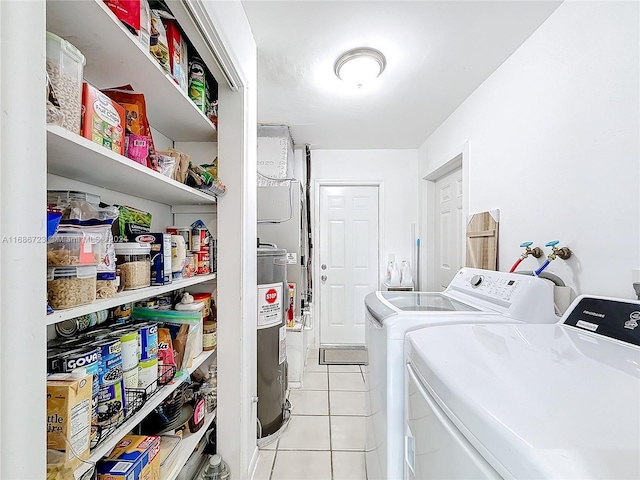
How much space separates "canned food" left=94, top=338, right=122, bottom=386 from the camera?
789 mm

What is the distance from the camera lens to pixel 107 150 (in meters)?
0.72

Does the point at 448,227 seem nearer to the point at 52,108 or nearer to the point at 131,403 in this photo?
the point at 131,403

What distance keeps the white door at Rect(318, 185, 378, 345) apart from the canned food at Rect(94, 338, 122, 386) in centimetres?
268

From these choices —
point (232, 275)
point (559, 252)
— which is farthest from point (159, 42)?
point (559, 252)

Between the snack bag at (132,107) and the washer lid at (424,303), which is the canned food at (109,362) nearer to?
the snack bag at (132,107)

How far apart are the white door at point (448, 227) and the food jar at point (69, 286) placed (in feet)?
8.03

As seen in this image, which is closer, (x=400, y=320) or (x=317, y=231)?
(x=400, y=320)

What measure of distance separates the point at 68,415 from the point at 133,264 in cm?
39

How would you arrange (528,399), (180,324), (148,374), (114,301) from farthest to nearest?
(180,324), (148,374), (114,301), (528,399)

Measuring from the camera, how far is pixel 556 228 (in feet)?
4.53

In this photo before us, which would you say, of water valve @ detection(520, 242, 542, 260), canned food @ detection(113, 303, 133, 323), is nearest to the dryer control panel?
water valve @ detection(520, 242, 542, 260)

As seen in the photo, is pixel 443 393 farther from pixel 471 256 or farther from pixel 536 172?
pixel 471 256
